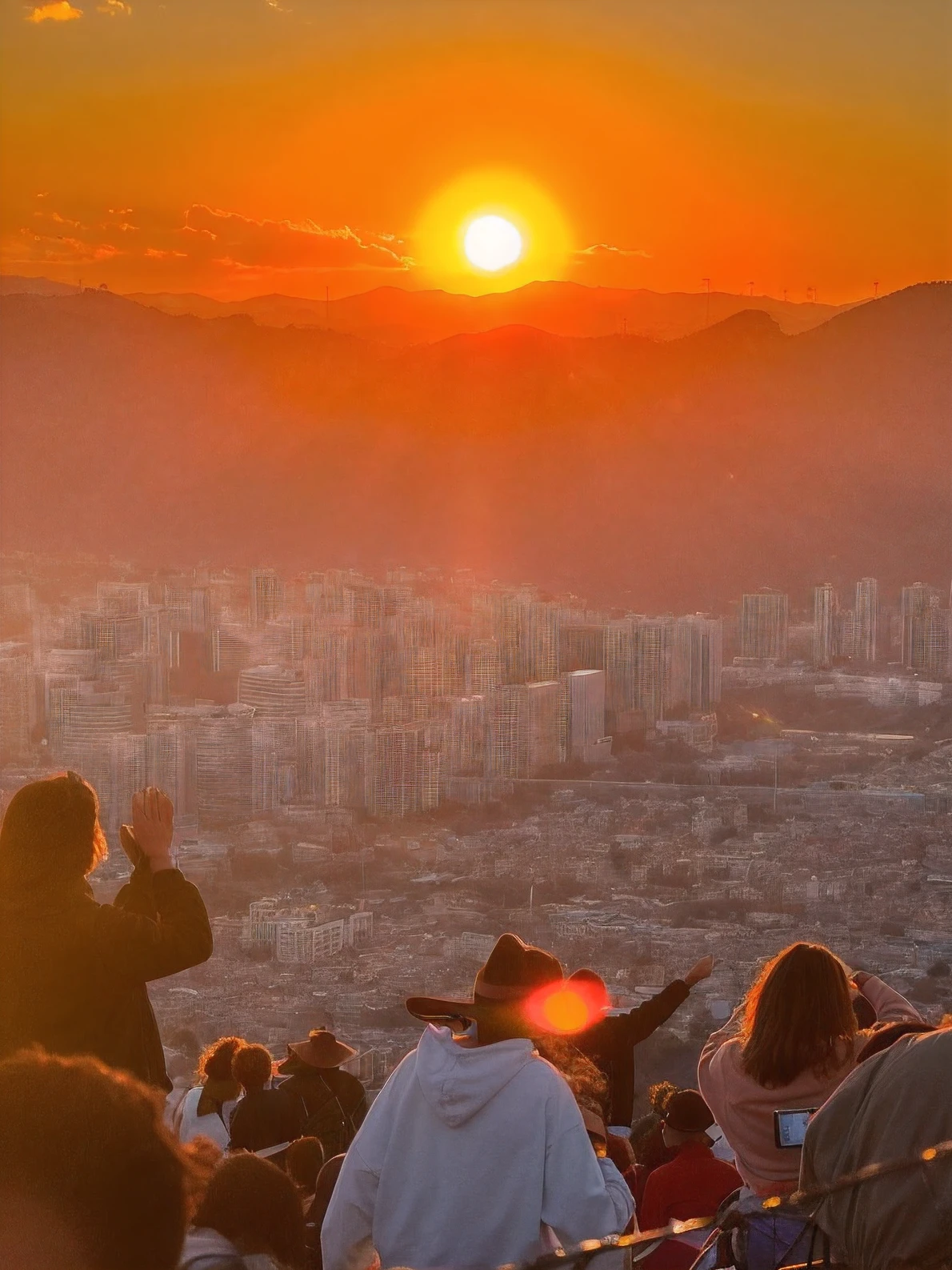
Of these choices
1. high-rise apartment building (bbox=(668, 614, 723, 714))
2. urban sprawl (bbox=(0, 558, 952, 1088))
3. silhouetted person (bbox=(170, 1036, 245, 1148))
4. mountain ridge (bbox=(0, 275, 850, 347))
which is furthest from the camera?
mountain ridge (bbox=(0, 275, 850, 347))

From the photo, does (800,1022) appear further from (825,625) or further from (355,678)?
(825,625)

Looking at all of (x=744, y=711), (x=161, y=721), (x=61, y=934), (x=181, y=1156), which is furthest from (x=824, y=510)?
(x=181, y=1156)

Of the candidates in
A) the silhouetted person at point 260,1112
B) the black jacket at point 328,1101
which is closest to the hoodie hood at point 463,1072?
the silhouetted person at point 260,1112

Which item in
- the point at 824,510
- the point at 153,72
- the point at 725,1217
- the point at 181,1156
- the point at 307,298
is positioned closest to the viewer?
the point at 181,1156

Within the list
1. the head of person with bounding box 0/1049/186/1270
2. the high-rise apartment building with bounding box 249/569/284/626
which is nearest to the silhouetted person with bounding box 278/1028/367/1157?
the head of person with bounding box 0/1049/186/1270

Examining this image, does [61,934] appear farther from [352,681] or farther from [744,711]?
[744,711]

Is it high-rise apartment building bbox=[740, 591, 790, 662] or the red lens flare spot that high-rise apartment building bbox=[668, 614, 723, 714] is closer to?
high-rise apartment building bbox=[740, 591, 790, 662]

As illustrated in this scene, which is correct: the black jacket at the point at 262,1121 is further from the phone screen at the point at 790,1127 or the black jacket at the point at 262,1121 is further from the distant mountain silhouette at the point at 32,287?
the distant mountain silhouette at the point at 32,287

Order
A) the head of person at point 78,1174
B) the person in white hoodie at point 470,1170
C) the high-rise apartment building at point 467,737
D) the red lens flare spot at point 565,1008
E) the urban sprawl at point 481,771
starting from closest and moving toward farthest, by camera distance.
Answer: the head of person at point 78,1174 < the person in white hoodie at point 470,1170 < the red lens flare spot at point 565,1008 < the urban sprawl at point 481,771 < the high-rise apartment building at point 467,737
